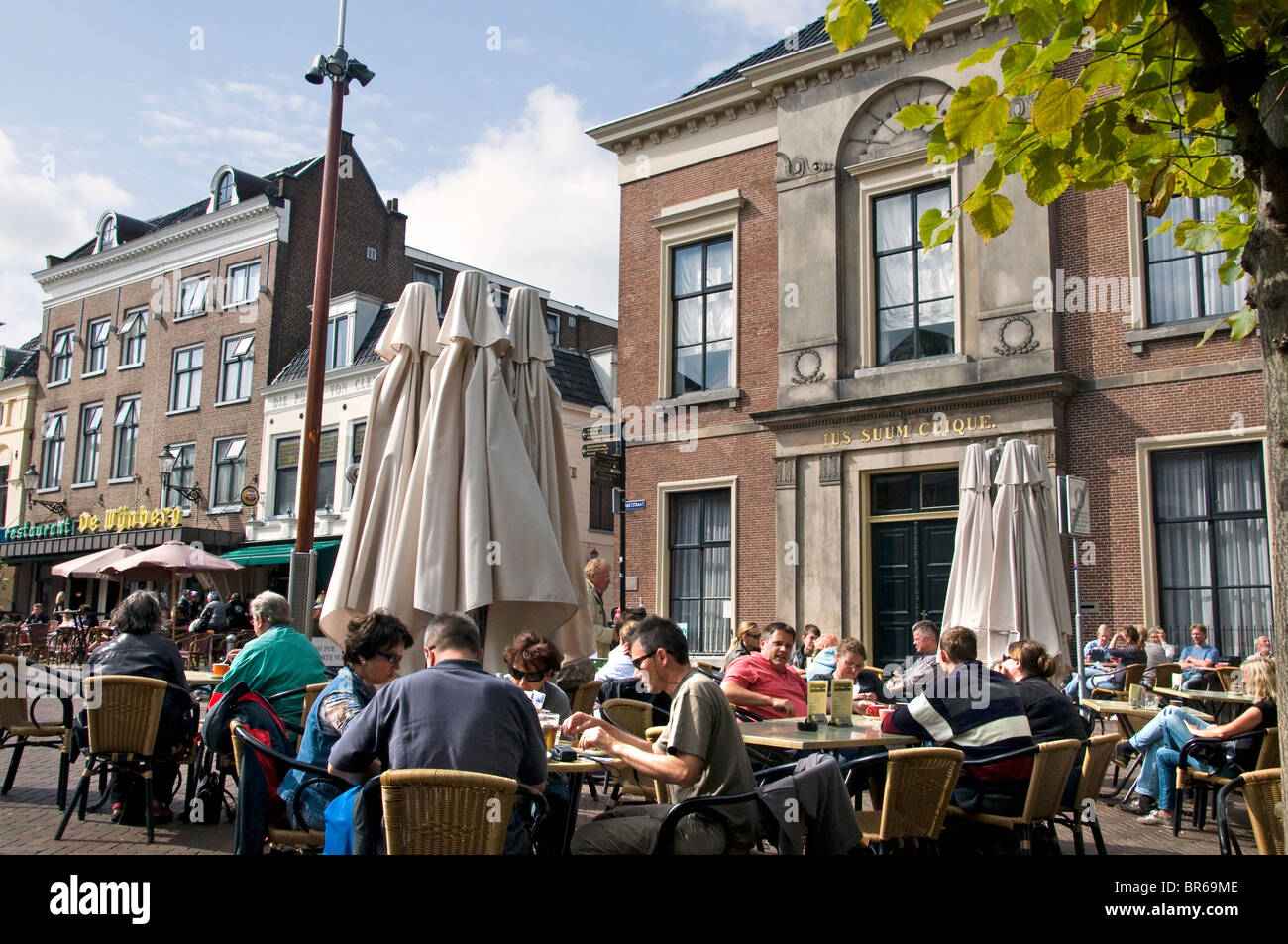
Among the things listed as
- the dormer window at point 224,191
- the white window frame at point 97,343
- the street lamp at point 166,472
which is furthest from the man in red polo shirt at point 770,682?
the white window frame at point 97,343

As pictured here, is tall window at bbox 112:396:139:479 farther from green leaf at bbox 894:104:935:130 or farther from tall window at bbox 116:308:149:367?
green leaf at bbox 894:104:935:130

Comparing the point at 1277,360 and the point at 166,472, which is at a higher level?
the point at 166,472

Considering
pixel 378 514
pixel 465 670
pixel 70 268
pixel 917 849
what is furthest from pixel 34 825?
pixel 70 268

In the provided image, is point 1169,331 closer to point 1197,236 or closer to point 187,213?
point 1197,236

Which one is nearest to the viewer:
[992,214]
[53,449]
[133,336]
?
[992,214]

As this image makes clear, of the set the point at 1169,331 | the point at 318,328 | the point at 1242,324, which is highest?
the point at 1169,331

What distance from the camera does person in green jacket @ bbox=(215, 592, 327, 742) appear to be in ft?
20.3

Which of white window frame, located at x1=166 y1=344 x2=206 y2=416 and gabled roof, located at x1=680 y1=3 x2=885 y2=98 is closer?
gabled roof, located at x1=680 y1=3 x2=885 y2=98

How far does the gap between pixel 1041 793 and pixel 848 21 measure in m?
3.77

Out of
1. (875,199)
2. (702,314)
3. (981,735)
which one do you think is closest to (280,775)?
(981,735)

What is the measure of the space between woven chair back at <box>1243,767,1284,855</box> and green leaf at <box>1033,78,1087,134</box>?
2.63m

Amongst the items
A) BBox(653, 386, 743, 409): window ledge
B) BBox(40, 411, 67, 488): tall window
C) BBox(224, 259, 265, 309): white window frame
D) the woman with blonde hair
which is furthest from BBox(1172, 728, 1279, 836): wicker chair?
BBox(40, 411, 67, 488): tall window

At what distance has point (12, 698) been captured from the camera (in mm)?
7594

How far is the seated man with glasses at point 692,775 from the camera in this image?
3.99m
